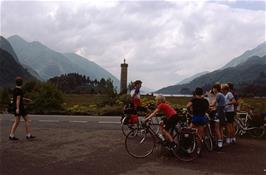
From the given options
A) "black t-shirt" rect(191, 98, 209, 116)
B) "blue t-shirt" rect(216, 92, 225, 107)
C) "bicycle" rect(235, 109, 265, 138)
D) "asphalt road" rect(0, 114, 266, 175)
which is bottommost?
"asphalt road" rect(0, 114, 266, 175)

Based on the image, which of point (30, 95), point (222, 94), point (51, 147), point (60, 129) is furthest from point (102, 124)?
point (30, 95)

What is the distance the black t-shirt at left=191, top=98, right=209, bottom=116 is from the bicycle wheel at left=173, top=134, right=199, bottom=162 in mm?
664

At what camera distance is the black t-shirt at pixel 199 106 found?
9.98m

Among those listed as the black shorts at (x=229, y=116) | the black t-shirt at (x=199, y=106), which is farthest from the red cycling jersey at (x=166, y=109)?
the black shorts at (x=229, y=116)

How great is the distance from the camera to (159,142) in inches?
385

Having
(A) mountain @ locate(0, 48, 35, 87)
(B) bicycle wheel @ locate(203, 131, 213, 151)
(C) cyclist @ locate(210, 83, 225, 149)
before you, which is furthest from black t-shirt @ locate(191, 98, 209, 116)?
(A) mountain @ locate(0, 48, 35, 87)

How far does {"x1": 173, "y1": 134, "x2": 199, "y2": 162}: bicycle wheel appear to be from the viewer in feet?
31.3

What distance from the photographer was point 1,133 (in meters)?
13.8

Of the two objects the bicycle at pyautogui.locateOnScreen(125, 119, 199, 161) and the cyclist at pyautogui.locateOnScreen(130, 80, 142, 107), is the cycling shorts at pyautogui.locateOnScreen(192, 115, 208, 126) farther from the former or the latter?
the cyclist at pyautogui.locateOnScreen(130, 80, 142, 107)

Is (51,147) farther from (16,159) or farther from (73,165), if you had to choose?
(73,165)

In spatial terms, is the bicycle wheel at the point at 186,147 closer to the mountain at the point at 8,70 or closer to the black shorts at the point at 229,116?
the black shorts at the point at 229,116

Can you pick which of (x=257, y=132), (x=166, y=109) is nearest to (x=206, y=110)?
(x=166, y=109)

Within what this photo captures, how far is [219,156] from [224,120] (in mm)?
1641

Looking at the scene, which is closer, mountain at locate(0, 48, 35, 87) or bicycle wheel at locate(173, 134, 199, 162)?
bicycle wheel at locate(173, 134, 199, 162)
